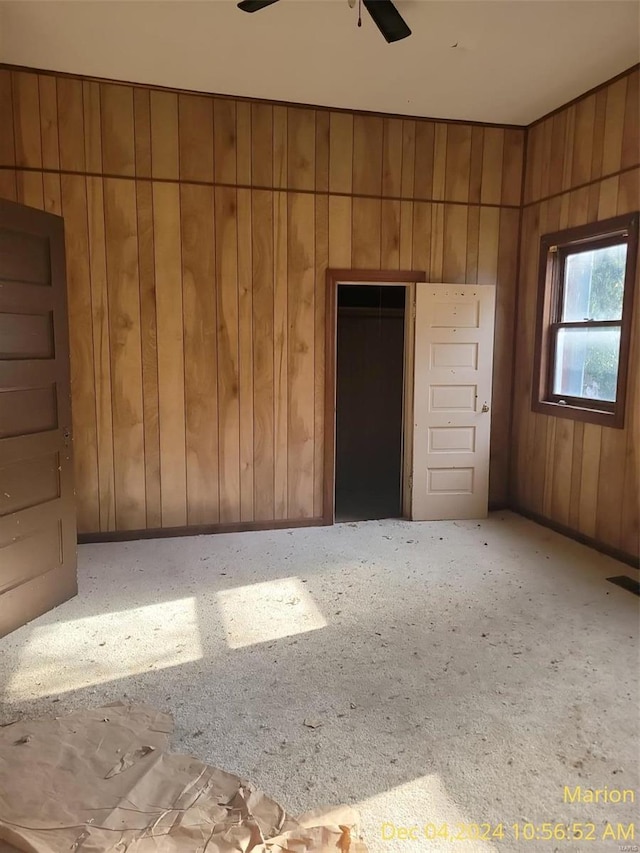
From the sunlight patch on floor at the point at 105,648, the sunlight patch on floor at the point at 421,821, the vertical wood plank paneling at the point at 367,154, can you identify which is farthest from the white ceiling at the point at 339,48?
the sunlight patch on floor at the point at 421,821

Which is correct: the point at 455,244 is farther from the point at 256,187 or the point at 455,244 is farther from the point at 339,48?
the point at 339,48

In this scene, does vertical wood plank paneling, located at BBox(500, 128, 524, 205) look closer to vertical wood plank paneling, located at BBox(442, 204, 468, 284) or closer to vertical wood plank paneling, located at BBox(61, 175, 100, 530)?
vertical wood plank paneling, located at BBox(442, 204, 468, 284)

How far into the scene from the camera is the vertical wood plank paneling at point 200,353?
435cm

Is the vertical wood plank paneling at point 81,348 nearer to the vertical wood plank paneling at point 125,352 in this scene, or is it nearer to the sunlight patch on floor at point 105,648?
the vertical wood plank paneling at point 125,352

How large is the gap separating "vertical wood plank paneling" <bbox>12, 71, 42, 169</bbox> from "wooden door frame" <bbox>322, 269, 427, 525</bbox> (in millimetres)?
2165

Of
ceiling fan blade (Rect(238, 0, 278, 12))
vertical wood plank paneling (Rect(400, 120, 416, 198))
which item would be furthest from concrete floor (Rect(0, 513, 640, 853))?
ceiling fan blade (Rect(238, 0, 278, 12))

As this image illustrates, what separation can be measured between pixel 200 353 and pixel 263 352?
47 cm

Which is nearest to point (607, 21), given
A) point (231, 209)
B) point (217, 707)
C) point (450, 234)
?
point (450, 234)

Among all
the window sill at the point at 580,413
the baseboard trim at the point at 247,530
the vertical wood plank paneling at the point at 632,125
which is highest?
the vertical wood plank paneling at the point at 632,125

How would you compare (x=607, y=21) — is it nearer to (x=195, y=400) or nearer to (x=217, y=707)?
(x=195, y=400)

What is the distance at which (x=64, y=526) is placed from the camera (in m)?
3.41

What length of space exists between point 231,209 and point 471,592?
10.2 feet

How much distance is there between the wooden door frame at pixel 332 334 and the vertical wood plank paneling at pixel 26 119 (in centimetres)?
217

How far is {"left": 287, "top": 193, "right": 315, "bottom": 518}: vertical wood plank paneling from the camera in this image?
4.57m
